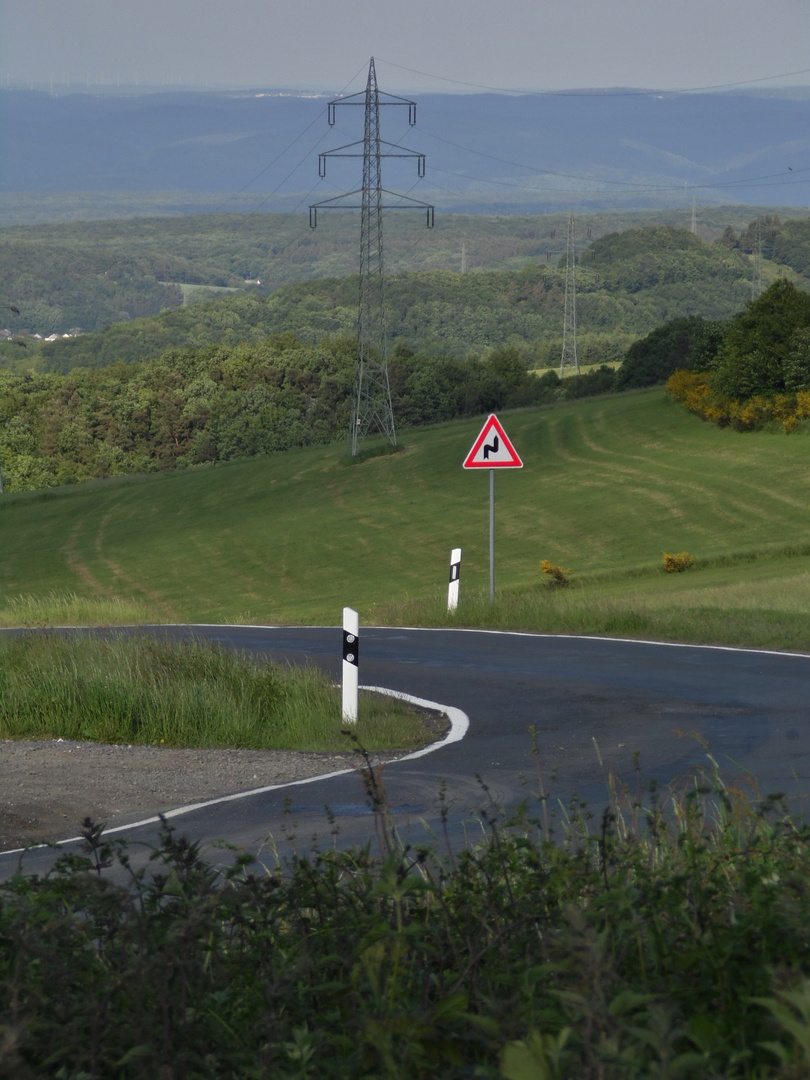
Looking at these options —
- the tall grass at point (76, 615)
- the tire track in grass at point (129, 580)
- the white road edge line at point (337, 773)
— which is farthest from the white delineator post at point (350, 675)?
the tire track in grass at point (129, 580)

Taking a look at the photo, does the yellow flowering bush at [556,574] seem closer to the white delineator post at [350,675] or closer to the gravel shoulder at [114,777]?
the white delineator post at [350,675]

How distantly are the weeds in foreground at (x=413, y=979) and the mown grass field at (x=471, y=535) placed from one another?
13.2m

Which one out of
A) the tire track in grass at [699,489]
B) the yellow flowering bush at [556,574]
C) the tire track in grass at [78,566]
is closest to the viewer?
the yellow flowering bush at [556,574]

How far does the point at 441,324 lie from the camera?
463ft

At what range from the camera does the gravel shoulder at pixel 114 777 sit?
26.2 feet

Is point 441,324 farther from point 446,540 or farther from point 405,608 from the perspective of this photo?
point 405,608

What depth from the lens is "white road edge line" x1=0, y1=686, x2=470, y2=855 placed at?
24.8 ft

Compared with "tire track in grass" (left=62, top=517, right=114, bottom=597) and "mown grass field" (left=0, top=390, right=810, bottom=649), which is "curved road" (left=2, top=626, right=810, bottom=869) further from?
"tire track in grass" (left=62, top=517, right=114, bottom=597)

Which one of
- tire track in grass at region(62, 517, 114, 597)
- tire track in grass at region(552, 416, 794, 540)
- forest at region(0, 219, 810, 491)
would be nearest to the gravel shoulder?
tire track in grass at region(62, 517, 114, 597)

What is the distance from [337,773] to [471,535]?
1489 inches

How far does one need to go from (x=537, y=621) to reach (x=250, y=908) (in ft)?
53.7

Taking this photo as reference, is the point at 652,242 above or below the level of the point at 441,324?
above

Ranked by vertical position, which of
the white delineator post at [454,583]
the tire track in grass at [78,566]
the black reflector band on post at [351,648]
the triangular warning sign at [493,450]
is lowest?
the tire track in grass at [78,566]

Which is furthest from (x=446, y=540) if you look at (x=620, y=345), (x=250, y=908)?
(x=620, y=345)
